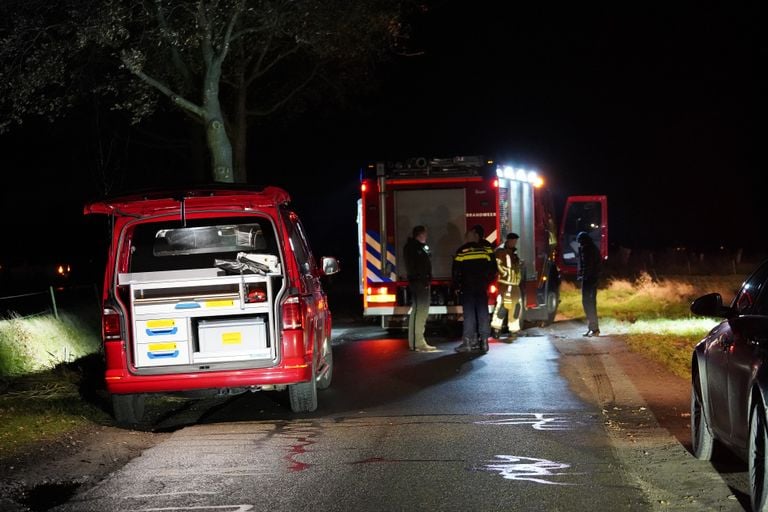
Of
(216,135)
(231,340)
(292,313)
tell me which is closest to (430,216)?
(216,135)

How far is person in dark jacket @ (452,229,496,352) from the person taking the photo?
14445mm

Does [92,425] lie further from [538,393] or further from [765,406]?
[765,406]

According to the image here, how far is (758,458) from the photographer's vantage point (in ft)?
17.9

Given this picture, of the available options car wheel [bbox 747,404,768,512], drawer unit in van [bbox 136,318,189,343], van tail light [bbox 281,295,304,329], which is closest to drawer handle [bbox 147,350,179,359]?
drawer unit in van [bbox 136,318,189,343]

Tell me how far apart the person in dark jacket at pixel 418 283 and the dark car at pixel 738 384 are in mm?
7694

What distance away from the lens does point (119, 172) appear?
910 inches

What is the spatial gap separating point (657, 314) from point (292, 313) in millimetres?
11970

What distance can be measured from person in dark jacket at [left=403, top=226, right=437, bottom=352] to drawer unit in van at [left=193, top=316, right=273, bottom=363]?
241 inches

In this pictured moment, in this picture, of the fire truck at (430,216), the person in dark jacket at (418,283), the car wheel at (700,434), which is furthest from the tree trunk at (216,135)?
the car wheel at (700,434)

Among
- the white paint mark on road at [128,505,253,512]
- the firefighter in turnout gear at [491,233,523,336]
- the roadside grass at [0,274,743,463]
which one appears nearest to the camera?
the white paint mark on road at [128,505,253,512]

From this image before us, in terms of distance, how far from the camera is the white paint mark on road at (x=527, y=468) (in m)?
6.75

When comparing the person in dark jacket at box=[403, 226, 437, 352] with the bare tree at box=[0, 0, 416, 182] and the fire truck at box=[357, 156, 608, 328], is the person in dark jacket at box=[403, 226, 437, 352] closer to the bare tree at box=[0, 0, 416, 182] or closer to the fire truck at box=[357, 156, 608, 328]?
the fire truck at box=[357, 156, 608, 328]

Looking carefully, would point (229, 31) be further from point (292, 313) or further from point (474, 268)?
point (292, 313)

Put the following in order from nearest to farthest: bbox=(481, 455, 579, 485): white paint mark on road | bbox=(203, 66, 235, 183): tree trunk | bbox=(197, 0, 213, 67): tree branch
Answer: bbox=(481, 455, 579, 485): white paint mark on road, bbox=(197, 0, 213, 67): tree branch, bbox=(203, 66, 235, 183): tree trunk
